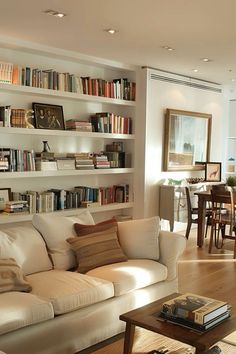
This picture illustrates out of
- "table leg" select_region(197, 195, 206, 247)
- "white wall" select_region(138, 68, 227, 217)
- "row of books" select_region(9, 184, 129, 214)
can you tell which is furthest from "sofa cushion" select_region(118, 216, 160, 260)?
"white wall" select_region(138, 68, 227, 217)

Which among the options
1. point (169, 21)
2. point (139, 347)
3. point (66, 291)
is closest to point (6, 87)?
point (169, 21)

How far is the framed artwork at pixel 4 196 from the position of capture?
16.7 feet

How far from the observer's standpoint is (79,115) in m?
6.09

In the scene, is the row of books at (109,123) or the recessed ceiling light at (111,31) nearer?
the recessed ceiling light at (111,31)

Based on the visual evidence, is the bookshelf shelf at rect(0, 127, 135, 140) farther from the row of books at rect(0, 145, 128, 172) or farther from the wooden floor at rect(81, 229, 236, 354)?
the wooden floor at rect(81, 229, 236, 354)

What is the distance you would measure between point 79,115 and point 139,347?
12.3 feet

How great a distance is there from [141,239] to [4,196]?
2.09 metres

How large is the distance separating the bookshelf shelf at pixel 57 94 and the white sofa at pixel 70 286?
191 cm

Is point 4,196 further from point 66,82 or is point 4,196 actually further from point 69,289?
point 69,289

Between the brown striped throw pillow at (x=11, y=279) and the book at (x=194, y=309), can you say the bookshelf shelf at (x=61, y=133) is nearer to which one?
the brown striped throw pillow at (x=11, y=279)

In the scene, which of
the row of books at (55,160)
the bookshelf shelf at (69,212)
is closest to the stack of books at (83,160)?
the row of books at (55,160)

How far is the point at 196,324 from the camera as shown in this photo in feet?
7.88

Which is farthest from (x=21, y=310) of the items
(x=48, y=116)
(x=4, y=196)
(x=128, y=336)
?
(x=48, y=116)

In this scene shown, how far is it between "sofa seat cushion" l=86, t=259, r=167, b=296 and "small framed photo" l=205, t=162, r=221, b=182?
414 centimetres
